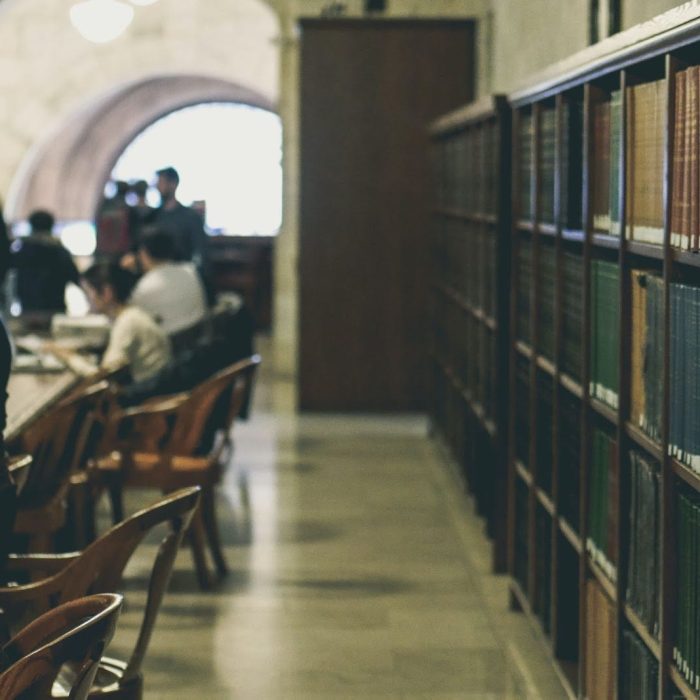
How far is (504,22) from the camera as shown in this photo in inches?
388

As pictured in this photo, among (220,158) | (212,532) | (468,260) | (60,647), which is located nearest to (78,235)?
(220,158)

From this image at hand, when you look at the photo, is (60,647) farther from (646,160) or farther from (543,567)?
(543,567)

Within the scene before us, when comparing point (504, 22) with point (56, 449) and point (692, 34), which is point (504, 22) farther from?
point (692, 34)

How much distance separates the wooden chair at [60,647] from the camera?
2.50 metres

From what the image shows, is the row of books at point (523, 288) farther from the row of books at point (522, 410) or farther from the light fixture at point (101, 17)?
the light fixture at point (101, 17)

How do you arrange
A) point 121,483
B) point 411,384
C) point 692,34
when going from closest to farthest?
point 692,34 < point 121,483 < point 411,384

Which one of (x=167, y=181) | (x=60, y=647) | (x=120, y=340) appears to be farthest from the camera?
(x=167, y=181)

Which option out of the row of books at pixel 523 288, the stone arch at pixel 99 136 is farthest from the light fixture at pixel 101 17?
the row of books at pixel 523 288

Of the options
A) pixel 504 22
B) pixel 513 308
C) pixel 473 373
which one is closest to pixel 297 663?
pixel 513 308

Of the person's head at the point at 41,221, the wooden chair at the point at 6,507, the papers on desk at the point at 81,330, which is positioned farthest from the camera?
the person's head at the point at 41,221

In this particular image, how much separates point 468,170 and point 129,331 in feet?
6.10

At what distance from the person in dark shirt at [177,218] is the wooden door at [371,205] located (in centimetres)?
86

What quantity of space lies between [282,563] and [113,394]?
1006mm

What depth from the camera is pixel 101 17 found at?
646 inches
